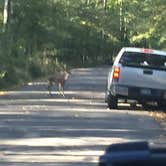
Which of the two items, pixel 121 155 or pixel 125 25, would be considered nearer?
pixel 121 155

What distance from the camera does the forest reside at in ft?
121

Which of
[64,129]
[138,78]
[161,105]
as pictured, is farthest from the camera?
[161,105]

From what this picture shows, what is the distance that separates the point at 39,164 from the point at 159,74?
9788 mm

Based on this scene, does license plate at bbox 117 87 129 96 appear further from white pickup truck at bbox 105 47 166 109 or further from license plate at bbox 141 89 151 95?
license plate at bbox 141 89 151 95

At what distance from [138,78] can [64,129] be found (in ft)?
16.8

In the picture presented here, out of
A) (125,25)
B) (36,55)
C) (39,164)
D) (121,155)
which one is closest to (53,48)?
(36,55)

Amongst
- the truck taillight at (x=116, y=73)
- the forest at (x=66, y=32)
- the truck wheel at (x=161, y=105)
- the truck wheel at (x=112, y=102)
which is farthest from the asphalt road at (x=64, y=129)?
the forest at (x=66, y=32)

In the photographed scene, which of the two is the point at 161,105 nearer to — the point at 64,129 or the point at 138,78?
the point at 138,78

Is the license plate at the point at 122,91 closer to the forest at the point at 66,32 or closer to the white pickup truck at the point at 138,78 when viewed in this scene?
the white pickup truck at the point at 138,78

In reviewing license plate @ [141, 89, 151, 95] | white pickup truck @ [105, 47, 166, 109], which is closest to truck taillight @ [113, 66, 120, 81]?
white pickup truck @ [105, 47, 166, 109]

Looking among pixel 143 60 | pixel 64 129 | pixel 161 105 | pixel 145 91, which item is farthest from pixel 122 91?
pixel 64 129

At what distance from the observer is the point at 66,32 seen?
232ft

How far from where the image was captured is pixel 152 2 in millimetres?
35031

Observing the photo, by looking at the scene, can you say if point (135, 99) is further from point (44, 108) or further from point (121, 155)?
point (121, 155)
